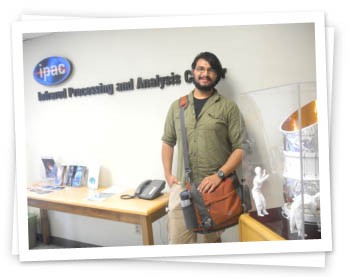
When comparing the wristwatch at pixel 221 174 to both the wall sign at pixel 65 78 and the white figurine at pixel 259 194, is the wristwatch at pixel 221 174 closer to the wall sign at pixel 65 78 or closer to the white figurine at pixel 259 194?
the white figurine at pixel 259 194

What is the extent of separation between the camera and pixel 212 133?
3.53 ft

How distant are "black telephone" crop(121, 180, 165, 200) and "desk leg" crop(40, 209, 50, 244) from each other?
0.37 meters

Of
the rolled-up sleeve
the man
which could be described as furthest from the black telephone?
the rolled-up sleeve

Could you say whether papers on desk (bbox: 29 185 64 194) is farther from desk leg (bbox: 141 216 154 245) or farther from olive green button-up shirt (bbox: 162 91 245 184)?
olive green button-up shirt (bbox: 162 91 245 184)

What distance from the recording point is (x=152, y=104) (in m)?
1.14

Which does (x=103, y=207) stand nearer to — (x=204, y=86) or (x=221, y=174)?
(x=221, y=174)

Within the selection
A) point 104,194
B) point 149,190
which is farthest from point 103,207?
point 149,190

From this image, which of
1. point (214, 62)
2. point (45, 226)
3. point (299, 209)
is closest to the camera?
point (299, 209)

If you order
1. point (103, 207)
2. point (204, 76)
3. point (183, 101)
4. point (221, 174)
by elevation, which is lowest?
point (103, 207)

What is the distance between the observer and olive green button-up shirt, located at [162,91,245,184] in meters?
1.08

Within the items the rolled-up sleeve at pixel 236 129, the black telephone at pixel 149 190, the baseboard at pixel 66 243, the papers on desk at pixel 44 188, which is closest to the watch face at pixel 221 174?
the rolled-up sleeve at pixel 236 129

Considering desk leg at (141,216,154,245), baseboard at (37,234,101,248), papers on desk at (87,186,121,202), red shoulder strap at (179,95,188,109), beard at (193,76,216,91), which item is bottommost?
baseboard at (37,234,101,248)

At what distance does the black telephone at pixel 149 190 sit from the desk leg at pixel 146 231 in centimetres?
10

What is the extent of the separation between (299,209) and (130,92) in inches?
33.7
